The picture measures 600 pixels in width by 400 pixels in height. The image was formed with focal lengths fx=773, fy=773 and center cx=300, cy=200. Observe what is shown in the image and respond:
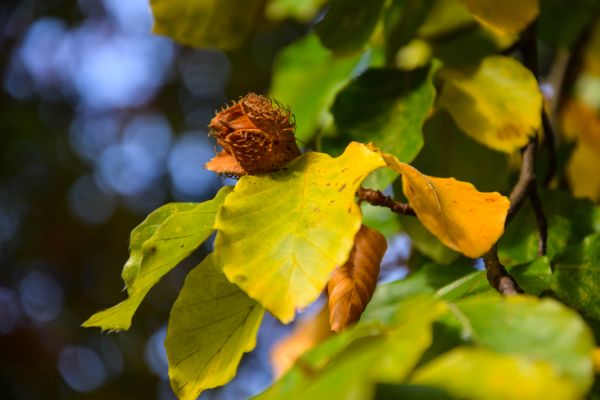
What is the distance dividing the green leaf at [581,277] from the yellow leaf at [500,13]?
24 centimetres

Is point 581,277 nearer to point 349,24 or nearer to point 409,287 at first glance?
point 409,287

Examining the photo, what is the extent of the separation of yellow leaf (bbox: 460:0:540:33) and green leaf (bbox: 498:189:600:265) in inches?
7.9

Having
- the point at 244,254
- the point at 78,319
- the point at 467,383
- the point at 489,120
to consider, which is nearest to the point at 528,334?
the point at 467,383

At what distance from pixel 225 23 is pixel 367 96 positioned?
0.77 ft

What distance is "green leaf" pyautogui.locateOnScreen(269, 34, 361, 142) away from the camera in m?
1.09

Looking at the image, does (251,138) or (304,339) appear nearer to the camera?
(251,138)

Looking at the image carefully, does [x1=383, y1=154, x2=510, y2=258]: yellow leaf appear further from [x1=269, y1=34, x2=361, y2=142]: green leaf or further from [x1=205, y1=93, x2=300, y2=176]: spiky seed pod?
[x1=269, y1=34, x2=361, y2=142]: green leaf

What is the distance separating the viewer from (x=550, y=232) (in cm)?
82

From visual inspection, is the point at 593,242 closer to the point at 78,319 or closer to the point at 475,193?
the point at 475,193

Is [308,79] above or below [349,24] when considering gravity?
below

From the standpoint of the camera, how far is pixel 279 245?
547 millimetres

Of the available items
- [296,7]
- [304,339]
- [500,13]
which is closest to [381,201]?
[500,13]

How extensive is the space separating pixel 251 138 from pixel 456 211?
0.60 feet

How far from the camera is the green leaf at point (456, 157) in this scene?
3.11 ft
